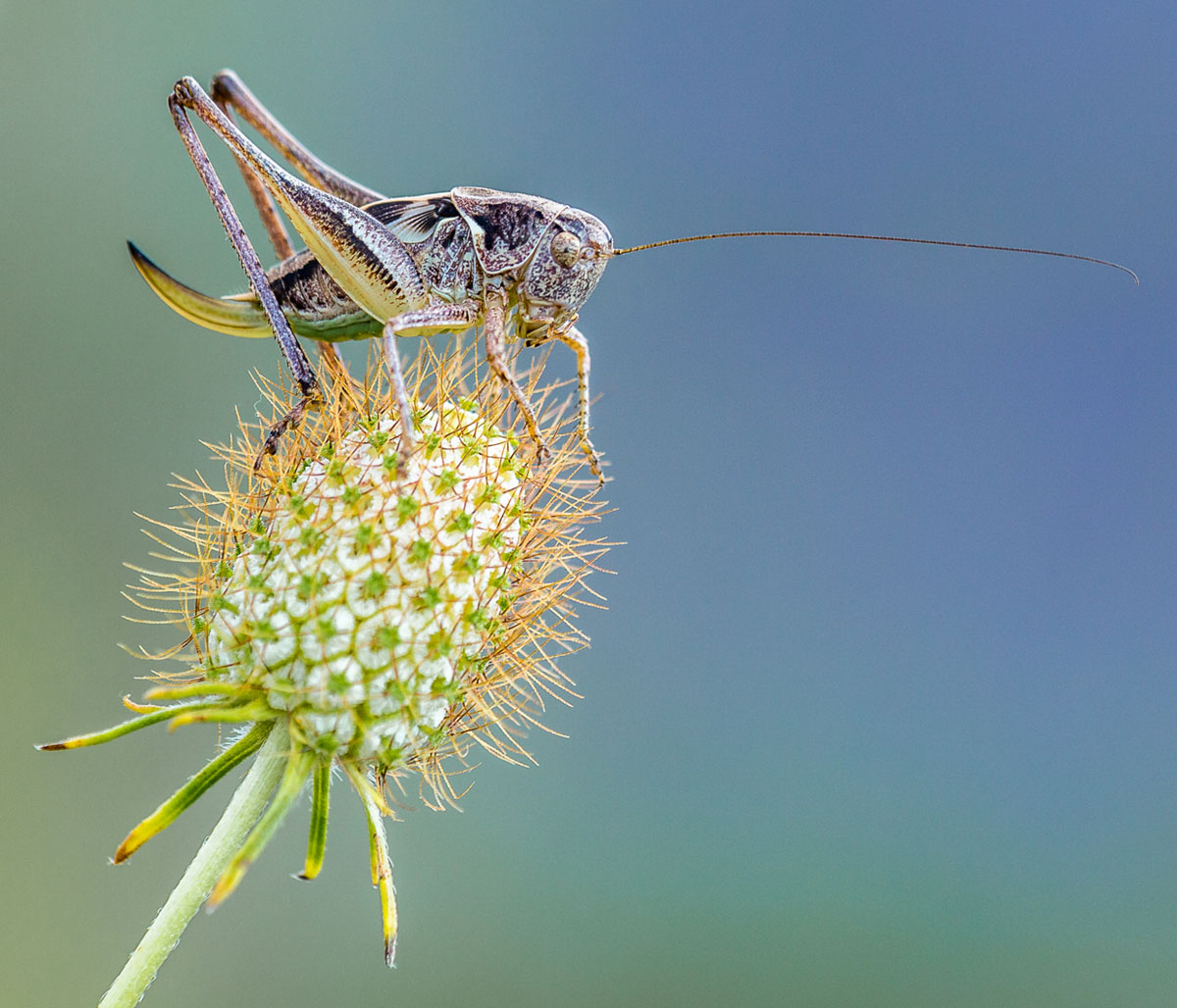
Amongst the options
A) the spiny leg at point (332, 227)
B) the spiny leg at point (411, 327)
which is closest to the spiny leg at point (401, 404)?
the spiny leg at point (411, 327)

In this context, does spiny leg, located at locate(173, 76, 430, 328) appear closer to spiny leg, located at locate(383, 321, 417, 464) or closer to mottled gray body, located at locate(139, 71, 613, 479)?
mottled gray body, located at locate(139, 71, 613, 479)

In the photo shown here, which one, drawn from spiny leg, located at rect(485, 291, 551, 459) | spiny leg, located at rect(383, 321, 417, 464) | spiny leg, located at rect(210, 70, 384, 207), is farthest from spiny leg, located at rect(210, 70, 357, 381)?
spiny leg, located at rect(383, 321, 417, 464)

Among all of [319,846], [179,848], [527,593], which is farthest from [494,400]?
[179,848]

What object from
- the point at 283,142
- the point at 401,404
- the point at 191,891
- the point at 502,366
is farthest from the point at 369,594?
the point at 283,142

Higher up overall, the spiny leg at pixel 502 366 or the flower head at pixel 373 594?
the spiny leg at pixel 502 366

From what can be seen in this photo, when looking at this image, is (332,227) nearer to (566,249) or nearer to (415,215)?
(415,215)

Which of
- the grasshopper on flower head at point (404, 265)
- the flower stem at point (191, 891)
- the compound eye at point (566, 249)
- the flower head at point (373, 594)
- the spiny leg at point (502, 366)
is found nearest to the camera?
the flower stem at point (191, 891)

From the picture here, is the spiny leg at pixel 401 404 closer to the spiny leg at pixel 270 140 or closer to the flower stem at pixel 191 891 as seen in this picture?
the flower stem at pixel 191 891
